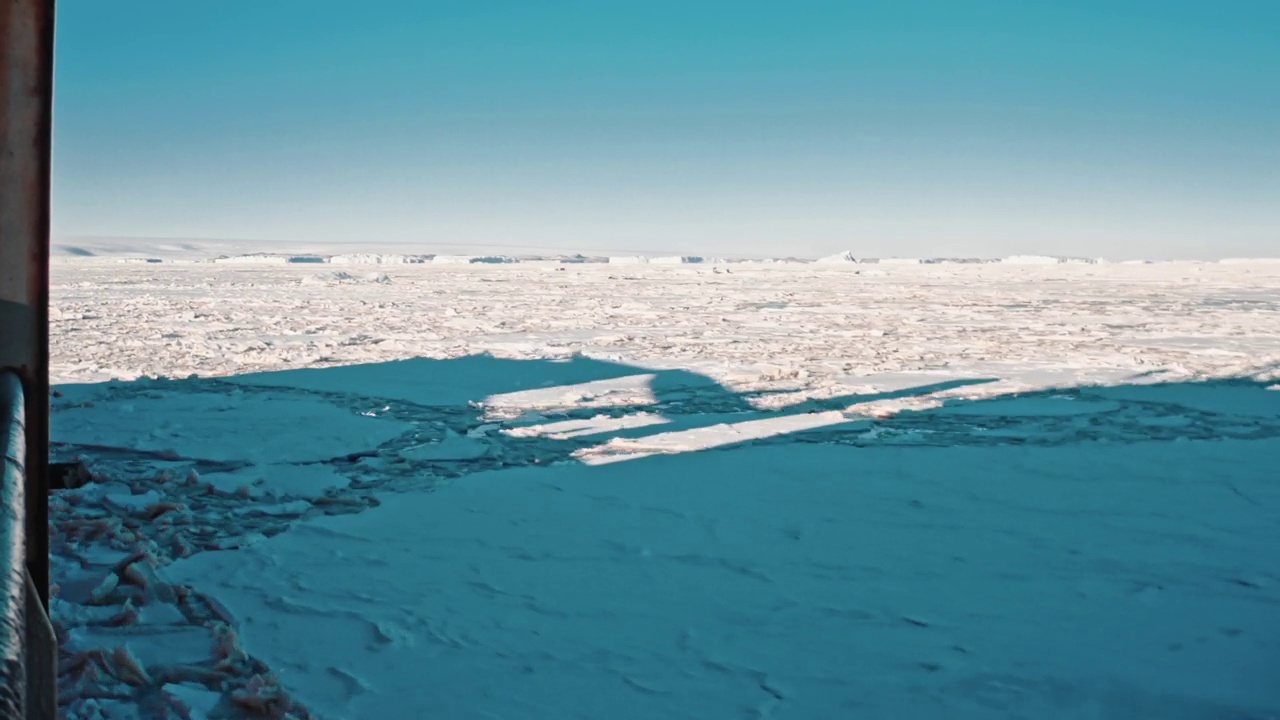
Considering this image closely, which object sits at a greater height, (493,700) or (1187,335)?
(1187,335)

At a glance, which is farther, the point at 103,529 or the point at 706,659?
the point at 103,529

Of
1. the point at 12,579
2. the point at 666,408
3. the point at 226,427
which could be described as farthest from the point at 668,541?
the point at 226,427

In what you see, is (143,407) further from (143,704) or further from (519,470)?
(143,704)

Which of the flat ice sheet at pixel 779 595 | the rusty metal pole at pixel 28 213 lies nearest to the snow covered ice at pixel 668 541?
the flat ice sheet at pixel 779 595

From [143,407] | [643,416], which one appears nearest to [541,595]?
[643,416]

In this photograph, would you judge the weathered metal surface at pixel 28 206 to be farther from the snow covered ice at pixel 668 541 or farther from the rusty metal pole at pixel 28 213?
the snow covered ice at pixel 668 541

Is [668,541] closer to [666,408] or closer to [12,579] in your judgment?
[666,408]

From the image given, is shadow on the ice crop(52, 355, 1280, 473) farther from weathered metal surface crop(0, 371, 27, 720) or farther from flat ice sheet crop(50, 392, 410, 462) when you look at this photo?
weathered metal surface crop(0, 371, 27, 720)

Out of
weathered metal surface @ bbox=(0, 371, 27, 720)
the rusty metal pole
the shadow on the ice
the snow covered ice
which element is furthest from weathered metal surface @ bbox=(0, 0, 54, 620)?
the shadow on the ice
